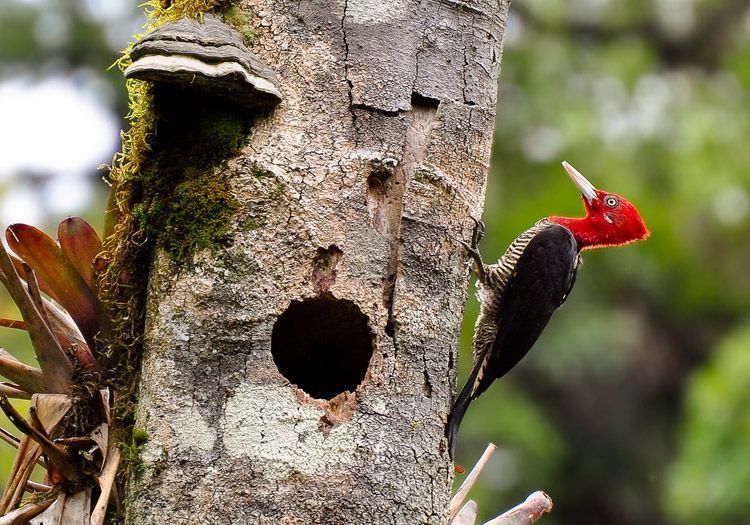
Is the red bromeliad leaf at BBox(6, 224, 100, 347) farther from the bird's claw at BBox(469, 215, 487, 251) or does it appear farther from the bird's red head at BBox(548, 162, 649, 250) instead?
the bird's red head at BBox(548, 162, 649, 250)

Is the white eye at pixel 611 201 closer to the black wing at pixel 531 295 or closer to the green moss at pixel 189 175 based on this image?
the black wing at pixel 531 295

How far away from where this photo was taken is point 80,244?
3234 mm

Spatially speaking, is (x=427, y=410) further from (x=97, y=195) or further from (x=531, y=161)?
(x=531, y=161)

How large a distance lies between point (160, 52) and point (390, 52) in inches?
28.8

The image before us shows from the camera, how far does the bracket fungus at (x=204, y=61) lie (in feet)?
9.53

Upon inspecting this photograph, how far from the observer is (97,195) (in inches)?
402

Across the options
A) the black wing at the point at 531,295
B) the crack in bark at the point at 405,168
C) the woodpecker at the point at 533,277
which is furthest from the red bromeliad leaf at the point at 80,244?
the black wing at the point at 531,295

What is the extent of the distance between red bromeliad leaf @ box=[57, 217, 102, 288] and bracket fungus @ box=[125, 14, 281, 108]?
1.68ft

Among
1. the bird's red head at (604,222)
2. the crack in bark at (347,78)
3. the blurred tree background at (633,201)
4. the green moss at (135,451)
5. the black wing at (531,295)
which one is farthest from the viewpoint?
the blurred tree background at (633,201)

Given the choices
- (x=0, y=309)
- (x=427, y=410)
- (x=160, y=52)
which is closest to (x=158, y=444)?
(x=427, y=410)

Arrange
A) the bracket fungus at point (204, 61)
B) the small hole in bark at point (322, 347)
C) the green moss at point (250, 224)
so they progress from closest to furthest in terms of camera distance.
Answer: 1. the bracket fungus at point (204, 61)
2. the green moss at point (250, 224)
3. the small hole in bark at point (322, 347)

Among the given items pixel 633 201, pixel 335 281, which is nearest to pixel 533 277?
pixel 335 281

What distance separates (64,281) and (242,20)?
927 mm

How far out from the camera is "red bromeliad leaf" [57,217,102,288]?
319 centimetres
